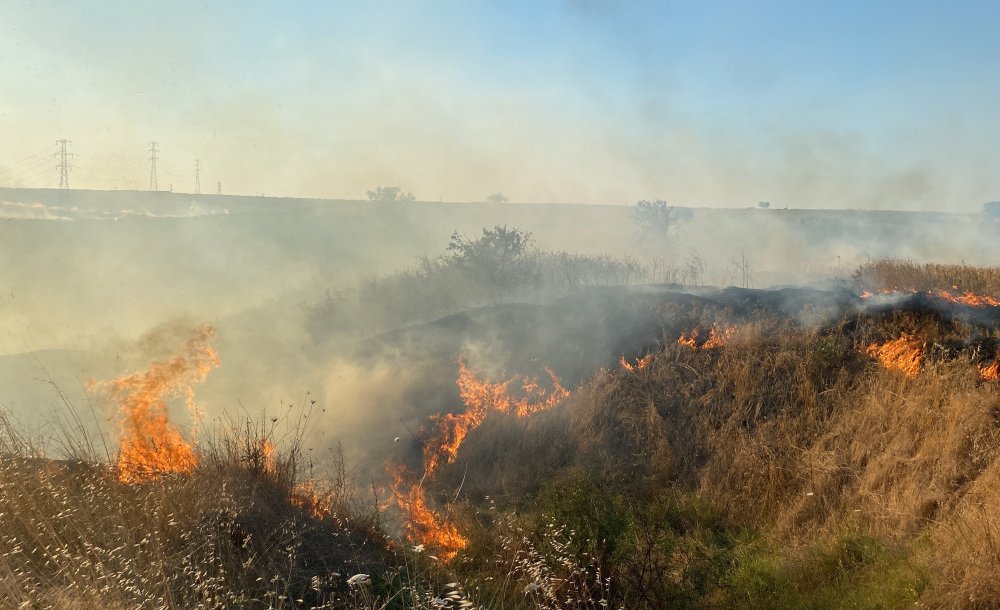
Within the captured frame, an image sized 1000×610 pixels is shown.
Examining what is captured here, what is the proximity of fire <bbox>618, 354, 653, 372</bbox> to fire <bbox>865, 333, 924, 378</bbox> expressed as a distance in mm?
3306

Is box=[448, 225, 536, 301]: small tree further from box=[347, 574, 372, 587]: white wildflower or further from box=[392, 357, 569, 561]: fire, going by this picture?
box=[347, 574, 372, 587]: white wildflower

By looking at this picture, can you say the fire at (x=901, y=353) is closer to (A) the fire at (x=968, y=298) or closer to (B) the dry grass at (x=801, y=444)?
(B) the dry grass at (x=801, y=444)

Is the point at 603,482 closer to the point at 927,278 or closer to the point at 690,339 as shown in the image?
the point at 690,339

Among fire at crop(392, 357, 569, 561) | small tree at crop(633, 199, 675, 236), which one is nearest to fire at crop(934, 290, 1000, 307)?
fire at crop(392, 357, 569, 561)

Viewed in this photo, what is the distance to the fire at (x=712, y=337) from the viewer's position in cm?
1094

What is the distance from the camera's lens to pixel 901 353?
9.52 m

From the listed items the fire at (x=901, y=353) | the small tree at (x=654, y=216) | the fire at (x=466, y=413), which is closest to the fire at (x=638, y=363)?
the fire at (x=466, y=413)

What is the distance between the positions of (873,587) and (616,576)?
226cm

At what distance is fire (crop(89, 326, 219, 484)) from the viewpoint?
642cm

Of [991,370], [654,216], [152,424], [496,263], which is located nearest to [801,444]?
[991,370]

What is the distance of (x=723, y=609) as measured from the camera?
6.02 m

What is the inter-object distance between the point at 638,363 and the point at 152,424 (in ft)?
24.3

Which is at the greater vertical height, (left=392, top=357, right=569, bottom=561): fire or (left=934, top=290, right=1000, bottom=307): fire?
(left=934, top=290, right=1000, bottom=307): fire

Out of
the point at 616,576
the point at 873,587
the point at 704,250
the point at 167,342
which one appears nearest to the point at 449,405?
the point at 616,576
